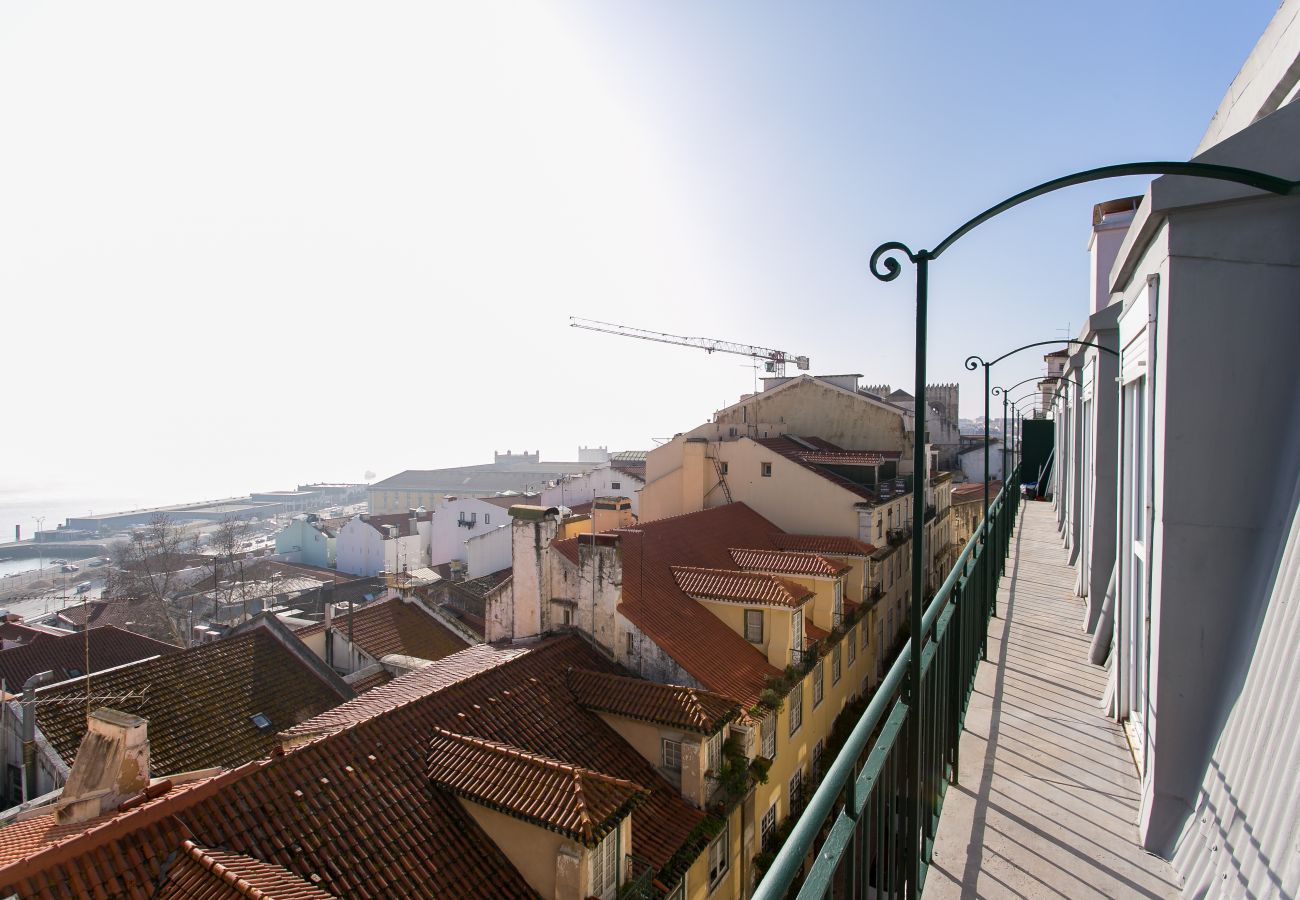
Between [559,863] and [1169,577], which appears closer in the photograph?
[1169,577]

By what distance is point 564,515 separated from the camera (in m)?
19.8

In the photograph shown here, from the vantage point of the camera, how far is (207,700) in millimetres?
14633

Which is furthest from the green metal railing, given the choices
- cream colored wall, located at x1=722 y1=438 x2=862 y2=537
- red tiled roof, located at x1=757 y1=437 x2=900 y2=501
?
red tiled roof, located at x1=757 y1=437 x2=900 y2=501

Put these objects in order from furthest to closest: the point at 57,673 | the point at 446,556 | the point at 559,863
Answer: the point at 446,556
the point at 57,673
the point at 559,863

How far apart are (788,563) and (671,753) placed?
23.1ft

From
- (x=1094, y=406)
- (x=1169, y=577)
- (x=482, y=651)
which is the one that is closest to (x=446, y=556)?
(x=482, y=651)

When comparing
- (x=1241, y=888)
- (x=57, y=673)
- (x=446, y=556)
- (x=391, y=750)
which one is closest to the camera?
(x=1241, y=888)

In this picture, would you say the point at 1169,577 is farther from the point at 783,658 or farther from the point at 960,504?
the point at 960,504

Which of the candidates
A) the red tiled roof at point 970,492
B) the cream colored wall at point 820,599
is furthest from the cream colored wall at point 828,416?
the cream colored wall at point 820,599

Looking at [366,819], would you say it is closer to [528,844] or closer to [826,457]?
[528,844]

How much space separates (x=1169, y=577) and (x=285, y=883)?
871 centimetres

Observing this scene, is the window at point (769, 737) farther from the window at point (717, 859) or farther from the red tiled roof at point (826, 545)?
the red tiled roof at point (826, 545)

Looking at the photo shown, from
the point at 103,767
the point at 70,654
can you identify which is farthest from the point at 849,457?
the point at 70,654

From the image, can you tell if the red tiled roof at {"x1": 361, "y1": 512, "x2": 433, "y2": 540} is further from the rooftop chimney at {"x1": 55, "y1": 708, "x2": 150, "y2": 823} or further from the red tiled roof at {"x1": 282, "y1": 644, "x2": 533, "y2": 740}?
the rooftop chimney at {"x1": 55, "y1": 708, "x2": 150, "y2": 823}
